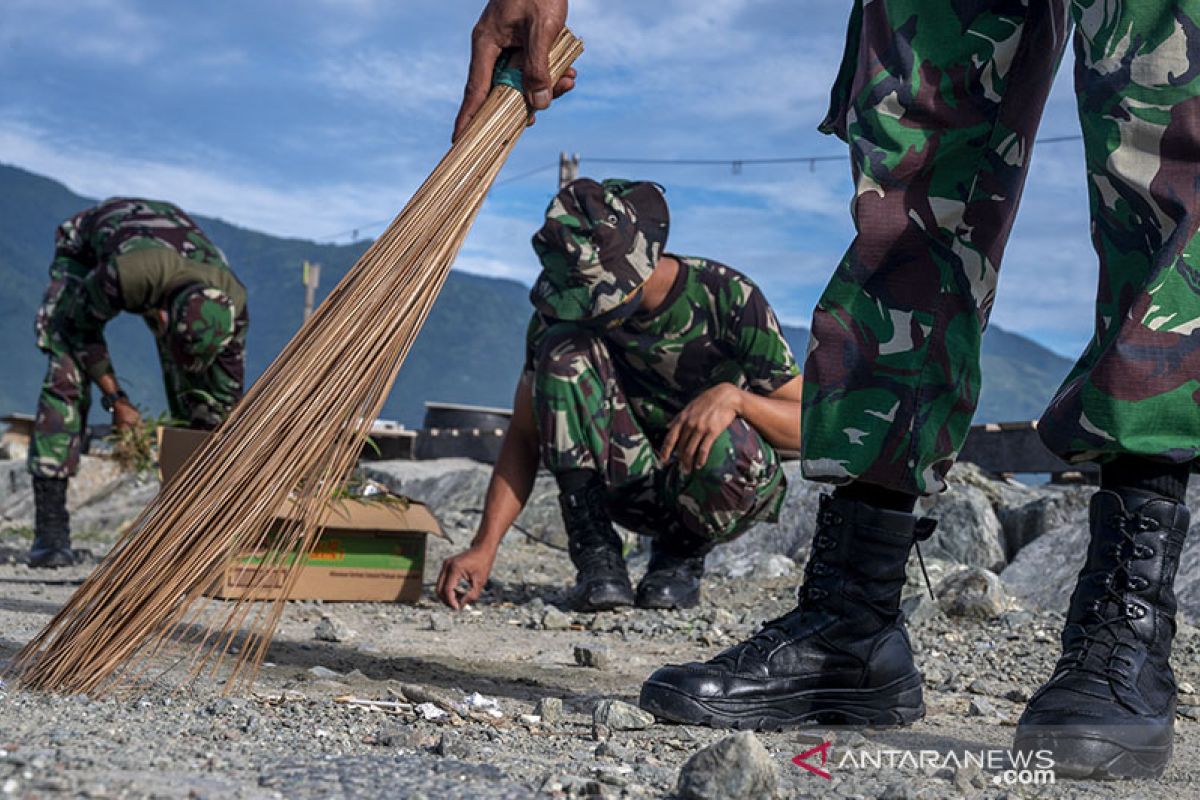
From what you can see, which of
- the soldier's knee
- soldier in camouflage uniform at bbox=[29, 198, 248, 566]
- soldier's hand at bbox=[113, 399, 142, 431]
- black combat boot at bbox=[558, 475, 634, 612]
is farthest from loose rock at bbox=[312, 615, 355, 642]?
soldier's hand at bbox=[113, 399, 142, 431]

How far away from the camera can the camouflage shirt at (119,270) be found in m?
5.05

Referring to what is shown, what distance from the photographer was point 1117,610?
1.59 metres

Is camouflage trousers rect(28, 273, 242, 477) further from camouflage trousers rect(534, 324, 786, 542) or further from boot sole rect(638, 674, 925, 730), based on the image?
boot sole rect(638, 674, 925, 730)

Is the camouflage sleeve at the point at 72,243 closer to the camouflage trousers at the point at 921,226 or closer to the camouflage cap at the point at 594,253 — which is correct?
the camouflage cap at the point at 594,253

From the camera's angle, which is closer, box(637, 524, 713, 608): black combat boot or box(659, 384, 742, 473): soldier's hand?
box(659, 384, 742, 473): soldier's hand

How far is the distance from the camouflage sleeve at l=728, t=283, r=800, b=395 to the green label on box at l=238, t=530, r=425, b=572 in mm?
1191

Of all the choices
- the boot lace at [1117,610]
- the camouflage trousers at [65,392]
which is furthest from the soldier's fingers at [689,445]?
the camouflage trousers at [65,392]

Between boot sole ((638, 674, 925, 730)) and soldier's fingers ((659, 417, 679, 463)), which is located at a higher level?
soldier's fingers ((659, 417, 679, 463))

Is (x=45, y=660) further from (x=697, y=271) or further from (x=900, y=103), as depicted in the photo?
(x=697, y=271)

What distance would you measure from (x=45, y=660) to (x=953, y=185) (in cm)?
154

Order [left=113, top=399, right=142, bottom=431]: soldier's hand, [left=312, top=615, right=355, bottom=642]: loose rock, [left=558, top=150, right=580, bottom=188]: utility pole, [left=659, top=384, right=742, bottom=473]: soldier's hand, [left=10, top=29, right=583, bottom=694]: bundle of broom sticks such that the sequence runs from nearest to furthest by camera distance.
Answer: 1. [left=10, top=29, right=583, bottom=694]: bundle of broom sticks
2. [left=312, top=615, right=355, bottom=642]: loose rock
3. [left=659, top=384, right=742, bottom=473]: soldier's hand
4. [left=113, top=399, right=142, bottom=431]: soldier's hand
5. [left=558, top=150, right=580, bottom=188]: utility pole

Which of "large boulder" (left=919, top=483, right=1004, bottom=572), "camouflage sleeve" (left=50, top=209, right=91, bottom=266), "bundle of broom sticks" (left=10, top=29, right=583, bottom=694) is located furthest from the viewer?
"camouflage sleeve" (left=50, top=209, right=91, bottom=266)

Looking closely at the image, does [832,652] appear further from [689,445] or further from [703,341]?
[703,341]

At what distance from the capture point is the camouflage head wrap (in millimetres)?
5004
